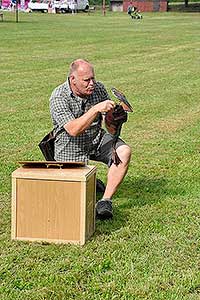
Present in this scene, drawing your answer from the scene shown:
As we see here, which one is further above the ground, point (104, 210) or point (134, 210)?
point (104, 210)

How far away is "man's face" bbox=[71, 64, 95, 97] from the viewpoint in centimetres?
566

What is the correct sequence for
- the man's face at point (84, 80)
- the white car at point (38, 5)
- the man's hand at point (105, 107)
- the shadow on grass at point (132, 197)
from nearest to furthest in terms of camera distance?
the man's hand at point (105, 107), the man's face at point (84, 80), the shadow on grass at point (132, 197), the white car at point (38, 5)

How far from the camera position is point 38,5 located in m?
70.6

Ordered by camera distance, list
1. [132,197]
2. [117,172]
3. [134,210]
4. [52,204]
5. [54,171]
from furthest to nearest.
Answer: [132,197] → [134,210] → [117,172] → [54,171] → [52,204]

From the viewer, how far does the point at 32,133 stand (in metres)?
9.70

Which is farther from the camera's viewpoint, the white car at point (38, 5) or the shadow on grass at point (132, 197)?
the white car at point (38, 5)

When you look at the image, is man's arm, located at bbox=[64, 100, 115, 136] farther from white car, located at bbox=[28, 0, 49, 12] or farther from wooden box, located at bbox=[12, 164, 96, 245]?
white car, located at bbox=[28, 0, 49, 12]

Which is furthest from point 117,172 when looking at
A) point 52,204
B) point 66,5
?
point 66,5

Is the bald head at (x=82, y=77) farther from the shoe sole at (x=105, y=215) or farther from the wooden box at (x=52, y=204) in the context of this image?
the shoe sole at (x=105, y=215)

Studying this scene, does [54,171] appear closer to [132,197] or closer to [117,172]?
[117,172]

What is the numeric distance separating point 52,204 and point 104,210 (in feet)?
2.54

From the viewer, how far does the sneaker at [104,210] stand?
19.1 feet

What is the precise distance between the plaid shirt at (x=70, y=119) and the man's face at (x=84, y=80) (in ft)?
0.40

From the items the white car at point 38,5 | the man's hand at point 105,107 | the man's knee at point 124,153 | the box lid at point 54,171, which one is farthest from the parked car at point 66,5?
the box lid at point 54,171
